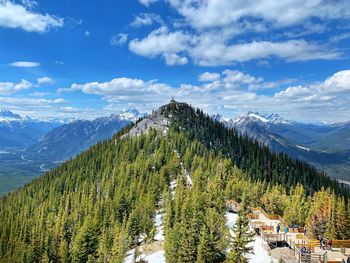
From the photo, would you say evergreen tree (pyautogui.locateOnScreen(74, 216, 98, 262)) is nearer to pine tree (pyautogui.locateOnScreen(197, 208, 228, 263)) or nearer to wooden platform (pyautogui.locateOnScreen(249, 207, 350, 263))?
pine tree (pyautogui.locateOnScreen(197, 208, 228, 263))

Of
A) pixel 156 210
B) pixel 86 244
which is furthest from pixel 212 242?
pixel 156 210

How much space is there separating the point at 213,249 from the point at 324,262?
19.8m

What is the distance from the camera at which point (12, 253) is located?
452 ft

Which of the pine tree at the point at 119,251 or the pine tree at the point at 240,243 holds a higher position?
the pine tree at the point at 240,243

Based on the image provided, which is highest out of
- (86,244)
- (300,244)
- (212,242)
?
(300,244)

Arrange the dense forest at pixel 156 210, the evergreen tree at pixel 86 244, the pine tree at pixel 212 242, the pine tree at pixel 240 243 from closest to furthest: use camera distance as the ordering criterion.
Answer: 1. the pine tree at pixel 240 243
2. the pine tree at pixel 212 242
3. the dense forest at pixel 156 210
4. the evergreen tree at pixel 86 244

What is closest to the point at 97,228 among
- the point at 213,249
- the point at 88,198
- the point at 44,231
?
the point at 44,231

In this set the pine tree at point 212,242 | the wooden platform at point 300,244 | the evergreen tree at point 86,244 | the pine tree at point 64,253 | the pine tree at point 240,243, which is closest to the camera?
the pine tree at point 240,243

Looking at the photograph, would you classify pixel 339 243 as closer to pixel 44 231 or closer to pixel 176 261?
pixel 176 261

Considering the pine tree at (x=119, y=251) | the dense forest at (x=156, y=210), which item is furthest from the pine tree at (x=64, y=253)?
the pine tree at (x=119, y=251)

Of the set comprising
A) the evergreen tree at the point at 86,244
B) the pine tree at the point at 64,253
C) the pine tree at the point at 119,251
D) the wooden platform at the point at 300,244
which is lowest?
the pine tree at the point at 64,253

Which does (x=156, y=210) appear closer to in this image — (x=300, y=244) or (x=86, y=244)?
(x=86, y=244)

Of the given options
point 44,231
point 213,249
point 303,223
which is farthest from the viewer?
point 44,231

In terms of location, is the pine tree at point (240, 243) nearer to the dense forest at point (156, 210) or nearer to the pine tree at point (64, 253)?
the dense forest at point (156, 210)
